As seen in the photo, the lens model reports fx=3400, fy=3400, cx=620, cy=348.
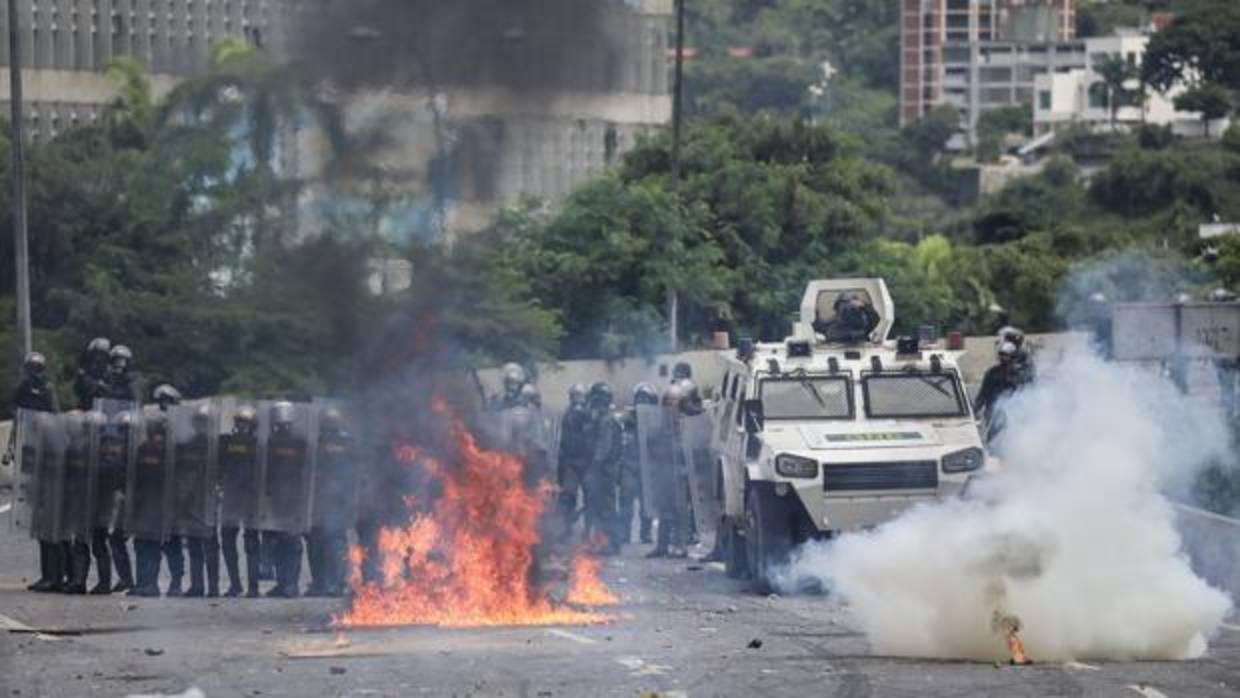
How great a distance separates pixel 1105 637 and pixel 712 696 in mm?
3409

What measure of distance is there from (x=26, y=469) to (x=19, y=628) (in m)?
3.80

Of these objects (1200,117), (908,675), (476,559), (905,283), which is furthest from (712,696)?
(1200,117)

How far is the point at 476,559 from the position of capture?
24016 millimetres

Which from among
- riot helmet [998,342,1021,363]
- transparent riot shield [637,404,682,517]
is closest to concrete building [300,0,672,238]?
riot helmet [998,342,1021,363]

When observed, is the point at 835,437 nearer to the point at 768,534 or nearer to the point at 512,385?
the point at 768,534

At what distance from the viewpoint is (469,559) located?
2402cm

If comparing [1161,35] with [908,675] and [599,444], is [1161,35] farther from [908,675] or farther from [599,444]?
[908,675]

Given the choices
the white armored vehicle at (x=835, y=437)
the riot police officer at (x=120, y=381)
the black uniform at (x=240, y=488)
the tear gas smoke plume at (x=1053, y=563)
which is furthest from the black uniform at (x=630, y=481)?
the tear gas smoke plume at (x=1053, y=563)

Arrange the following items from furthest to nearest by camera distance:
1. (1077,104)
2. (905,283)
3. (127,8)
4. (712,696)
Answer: (1077,104), (905,283), (127,8), (712,696)

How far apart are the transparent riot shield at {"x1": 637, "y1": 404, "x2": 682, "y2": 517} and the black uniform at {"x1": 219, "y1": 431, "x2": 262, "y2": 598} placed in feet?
18.1

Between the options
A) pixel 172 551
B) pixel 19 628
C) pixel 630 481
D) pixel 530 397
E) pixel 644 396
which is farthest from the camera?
pixel 644 396

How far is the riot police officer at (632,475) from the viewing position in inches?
1270

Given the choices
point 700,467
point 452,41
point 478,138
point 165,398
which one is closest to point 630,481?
point 700,467

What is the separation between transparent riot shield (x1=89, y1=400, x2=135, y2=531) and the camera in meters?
27.2
